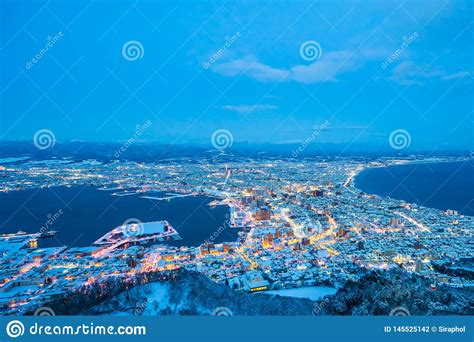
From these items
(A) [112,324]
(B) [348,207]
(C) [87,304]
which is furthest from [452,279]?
(B) [348,207]

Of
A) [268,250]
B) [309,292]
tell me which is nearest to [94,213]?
[268,250]

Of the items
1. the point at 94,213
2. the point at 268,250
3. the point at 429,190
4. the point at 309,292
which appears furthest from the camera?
the point at 429,190

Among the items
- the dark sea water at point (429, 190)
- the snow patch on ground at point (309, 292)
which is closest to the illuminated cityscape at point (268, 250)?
the snow patch on ground at point (309, 292)

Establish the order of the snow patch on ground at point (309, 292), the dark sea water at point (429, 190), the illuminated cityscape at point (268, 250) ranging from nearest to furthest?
the snow patch on ground at point (309, 292) → the illuminated cityscape at point (268, 250) → the dark sea water at point (429, 190)

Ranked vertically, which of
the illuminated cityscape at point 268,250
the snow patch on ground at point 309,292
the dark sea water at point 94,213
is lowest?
the snow patch on ground at point 309,292

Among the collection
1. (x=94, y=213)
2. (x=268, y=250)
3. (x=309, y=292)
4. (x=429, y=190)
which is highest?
(x=429, y=190)

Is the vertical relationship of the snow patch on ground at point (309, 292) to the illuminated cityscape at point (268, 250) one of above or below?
below

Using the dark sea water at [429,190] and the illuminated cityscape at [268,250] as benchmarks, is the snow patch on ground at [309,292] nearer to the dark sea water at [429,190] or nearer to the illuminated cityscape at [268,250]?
the illuminated cityscape at [268,250]

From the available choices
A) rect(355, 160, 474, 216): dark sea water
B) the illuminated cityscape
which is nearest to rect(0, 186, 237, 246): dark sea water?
the illuminated cityscape

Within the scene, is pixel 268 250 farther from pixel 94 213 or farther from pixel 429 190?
pixel 429 190
